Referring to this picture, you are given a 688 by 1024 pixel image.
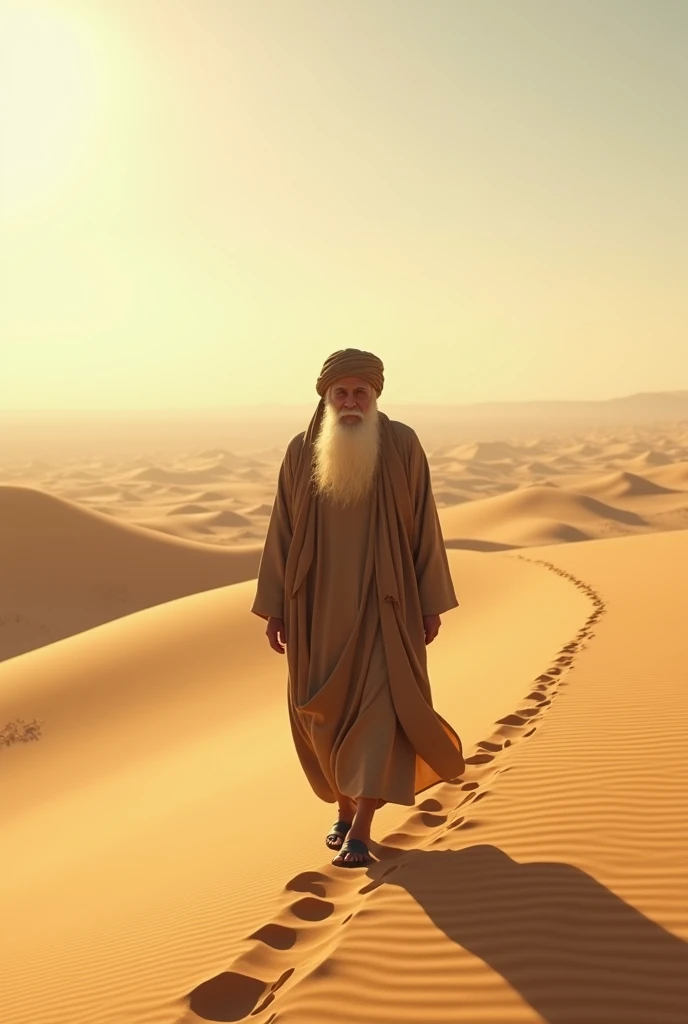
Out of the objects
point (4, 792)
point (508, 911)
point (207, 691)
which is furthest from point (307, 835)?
point (207, 691)

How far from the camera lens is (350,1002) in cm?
283

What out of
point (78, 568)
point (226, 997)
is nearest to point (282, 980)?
→ point (226, 997)

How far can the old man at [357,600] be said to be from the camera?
413 cm

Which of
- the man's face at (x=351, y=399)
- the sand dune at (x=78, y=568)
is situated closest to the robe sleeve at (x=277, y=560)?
the man's face at (x=351, y=399)

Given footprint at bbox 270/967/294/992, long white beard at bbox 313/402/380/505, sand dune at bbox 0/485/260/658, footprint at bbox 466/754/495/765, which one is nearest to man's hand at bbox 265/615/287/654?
long white beard at bbox 313/402/380/505

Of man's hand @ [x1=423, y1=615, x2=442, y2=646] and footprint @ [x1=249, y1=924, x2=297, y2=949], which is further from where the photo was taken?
man's hand @ [x1=423, y1=615, x2=442, y2=646]

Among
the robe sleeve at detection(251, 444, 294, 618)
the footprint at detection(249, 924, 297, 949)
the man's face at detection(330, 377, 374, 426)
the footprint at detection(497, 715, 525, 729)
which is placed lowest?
the footprint at detection(497, 715, 525, 729)

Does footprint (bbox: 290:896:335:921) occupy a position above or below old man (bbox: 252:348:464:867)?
below

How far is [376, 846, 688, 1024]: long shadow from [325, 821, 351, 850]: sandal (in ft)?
1.55

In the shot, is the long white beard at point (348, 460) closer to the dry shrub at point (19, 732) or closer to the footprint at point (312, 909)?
the footprint at point (312, 909)

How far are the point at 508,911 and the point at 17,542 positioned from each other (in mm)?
23414

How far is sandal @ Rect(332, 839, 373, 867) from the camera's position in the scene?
3.97m

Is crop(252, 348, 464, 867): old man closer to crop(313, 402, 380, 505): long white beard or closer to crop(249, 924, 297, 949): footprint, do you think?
crop(313, 402, 380, 505): long white beard

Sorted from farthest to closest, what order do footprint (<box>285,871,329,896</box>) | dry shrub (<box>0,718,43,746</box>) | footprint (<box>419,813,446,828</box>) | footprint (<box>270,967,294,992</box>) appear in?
1. dry shrub (<box>0,718,43,746</box>)
2. footprint (<box>419,813,446,828</box>)
3. footprint (<box>285,871,329,896</box>)
4. footprint (<box>270,967,294,992</box>)
